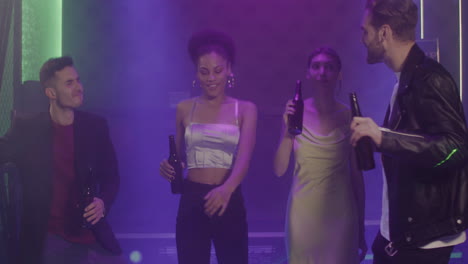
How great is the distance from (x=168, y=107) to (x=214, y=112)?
66.6 inches

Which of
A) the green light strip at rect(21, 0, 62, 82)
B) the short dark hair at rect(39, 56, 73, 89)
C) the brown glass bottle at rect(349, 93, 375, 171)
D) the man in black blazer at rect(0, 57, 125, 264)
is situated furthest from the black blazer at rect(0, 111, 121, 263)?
the brown glass bottle at rect(349, 93, 375, 171)

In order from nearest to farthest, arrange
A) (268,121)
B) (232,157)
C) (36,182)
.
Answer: (36,182) < (232,157) < (268,121)

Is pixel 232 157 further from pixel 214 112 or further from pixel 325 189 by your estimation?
pixel 325 189

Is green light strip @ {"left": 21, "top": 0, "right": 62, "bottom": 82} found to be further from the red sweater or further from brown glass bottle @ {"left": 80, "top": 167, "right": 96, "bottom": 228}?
brown glass bottle @ {"left": 80, "top": 167, "right": 96, "bottom": 228}

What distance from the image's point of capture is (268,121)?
14.0 feet

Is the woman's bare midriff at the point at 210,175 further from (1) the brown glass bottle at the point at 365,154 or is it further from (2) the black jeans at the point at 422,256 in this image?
(2) the black jeans at the point at 422,256

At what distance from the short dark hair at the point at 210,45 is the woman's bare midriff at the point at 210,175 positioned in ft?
2.27

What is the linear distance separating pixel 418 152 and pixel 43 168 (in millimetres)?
2014

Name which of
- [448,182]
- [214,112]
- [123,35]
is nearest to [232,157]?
[214,112]

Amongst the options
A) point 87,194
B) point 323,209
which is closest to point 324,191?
point 323,209

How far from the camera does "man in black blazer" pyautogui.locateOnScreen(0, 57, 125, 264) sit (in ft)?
8.14

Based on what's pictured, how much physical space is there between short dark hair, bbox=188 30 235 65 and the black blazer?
754 mm

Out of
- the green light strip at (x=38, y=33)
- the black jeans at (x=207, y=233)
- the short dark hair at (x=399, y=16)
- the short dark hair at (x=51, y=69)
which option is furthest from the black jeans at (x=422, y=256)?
the green light strip at (x=38, y=33)

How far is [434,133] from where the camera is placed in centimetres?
167
